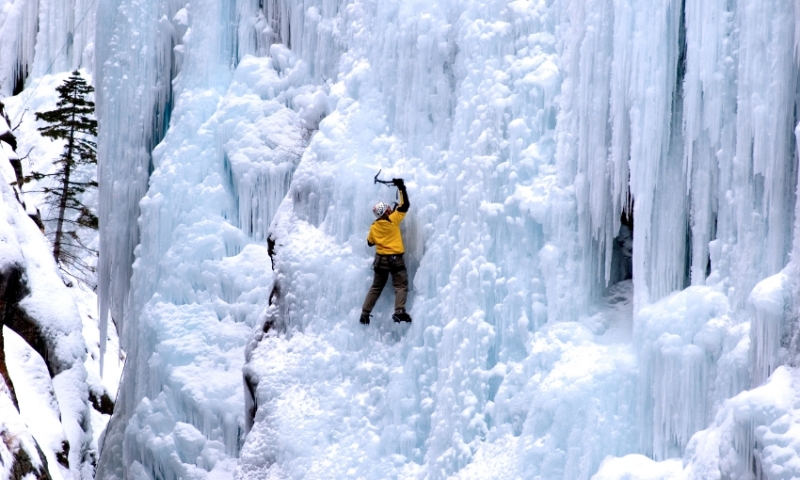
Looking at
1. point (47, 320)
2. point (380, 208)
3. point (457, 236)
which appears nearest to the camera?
point (457, 236)

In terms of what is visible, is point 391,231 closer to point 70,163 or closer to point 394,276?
point 394,276

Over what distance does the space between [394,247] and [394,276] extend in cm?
27

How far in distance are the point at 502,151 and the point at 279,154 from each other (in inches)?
148

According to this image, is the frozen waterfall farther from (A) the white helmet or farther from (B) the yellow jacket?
(A) the white helmet

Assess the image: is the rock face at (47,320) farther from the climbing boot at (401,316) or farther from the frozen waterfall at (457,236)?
the climbing boot at (401,316)

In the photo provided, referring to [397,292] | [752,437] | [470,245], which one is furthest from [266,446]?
[752,437]

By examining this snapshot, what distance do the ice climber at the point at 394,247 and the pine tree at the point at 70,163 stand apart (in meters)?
10.7

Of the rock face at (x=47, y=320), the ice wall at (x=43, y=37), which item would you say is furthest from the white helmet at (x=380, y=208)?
the ice wall at (x=43, y=37)

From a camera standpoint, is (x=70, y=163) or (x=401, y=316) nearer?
(x=401, y=316)

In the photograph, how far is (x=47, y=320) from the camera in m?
13.6

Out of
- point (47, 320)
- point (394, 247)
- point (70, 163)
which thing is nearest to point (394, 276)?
point (394, 247)

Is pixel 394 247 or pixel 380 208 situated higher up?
pixel 380 208

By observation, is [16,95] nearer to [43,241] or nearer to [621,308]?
[43,241]

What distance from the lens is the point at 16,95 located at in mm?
→ 24203
